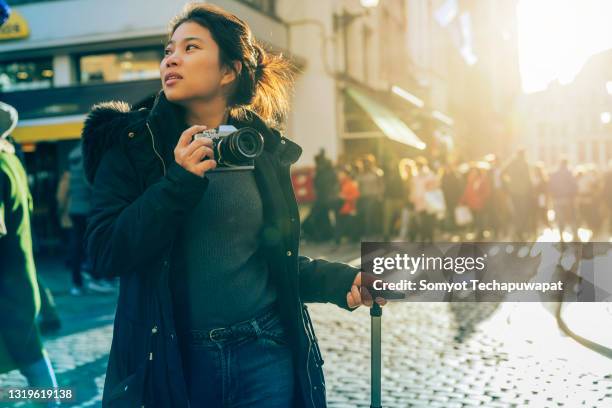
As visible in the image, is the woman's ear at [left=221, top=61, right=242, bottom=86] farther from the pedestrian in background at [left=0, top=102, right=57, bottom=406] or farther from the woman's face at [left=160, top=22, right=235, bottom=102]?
the pedestrian in background at [left=0, top=102, right=57, bottom=406]

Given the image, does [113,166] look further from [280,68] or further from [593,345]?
[593,345]

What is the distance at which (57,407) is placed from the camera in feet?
15.5

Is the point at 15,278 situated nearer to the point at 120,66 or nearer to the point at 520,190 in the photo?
the point at 520,190

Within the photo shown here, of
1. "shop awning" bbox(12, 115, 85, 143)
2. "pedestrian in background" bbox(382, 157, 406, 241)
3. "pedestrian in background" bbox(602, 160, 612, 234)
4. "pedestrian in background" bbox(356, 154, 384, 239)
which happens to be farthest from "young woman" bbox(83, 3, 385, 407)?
"pedestrian in background" bbox(602, 160, 612, 234)

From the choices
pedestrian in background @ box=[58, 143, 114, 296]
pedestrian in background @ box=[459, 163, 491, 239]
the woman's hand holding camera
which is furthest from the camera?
pedestrian in background @ box=[459, 163, 491, 239]

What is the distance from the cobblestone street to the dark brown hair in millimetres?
2608

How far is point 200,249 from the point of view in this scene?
215cm

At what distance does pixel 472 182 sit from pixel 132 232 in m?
15.4

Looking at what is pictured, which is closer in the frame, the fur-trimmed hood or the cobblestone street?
the fur-trimmed hood

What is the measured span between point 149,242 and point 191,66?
51 centimetres

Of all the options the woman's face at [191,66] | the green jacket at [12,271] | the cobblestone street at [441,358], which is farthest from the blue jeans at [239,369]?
the cobblestone street at [441,358]

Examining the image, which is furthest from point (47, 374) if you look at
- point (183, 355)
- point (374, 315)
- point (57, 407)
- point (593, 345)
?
point (593, 345)

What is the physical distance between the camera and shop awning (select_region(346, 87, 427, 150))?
22.3m

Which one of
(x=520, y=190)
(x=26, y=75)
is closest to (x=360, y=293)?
(x=520, y=190)
